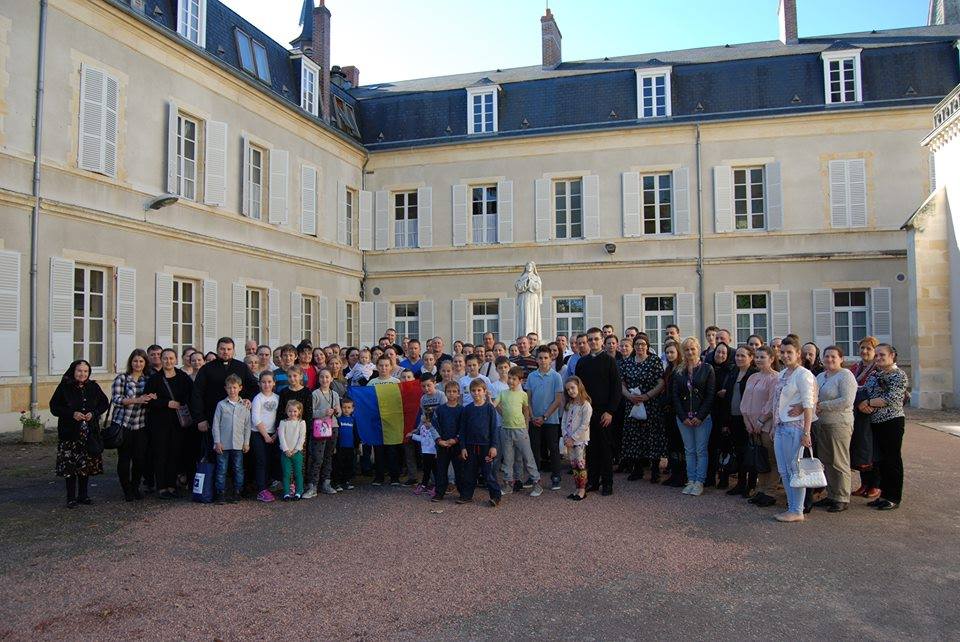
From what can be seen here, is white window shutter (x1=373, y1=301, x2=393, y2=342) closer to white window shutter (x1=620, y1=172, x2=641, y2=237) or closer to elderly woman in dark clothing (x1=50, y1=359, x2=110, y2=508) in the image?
white window shutter (x1=620, y1=172, x2=641, y2=237)

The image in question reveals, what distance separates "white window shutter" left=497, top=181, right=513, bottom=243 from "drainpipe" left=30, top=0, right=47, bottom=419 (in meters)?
12.0

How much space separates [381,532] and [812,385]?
3746 millimetres

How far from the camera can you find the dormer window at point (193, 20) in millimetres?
14828

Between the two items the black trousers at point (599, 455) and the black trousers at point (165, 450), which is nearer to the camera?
the black trousers at point (165, 450)

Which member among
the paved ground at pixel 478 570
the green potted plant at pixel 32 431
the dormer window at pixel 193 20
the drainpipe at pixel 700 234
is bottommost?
the paved ground at pixel 478 570

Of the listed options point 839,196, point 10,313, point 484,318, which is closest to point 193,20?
point 10,313

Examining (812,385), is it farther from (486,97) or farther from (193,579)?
(486,97)

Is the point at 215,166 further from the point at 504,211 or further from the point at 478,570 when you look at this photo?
the point at 478,570

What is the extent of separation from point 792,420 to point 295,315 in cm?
1395

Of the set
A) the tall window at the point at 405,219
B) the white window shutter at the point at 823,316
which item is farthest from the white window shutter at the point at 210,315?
the white window shutter at the point at 823,316

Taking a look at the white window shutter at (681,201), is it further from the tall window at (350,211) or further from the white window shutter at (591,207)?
the tall window at (350,211)

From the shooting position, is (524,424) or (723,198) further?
(723,198)

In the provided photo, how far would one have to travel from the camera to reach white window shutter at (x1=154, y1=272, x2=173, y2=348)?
44.7 feet

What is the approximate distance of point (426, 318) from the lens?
21.1m
